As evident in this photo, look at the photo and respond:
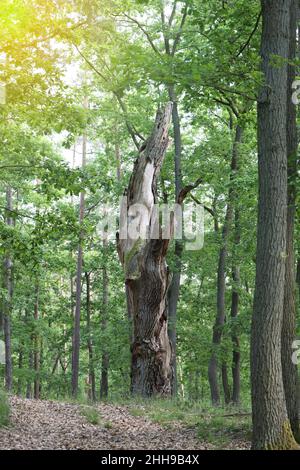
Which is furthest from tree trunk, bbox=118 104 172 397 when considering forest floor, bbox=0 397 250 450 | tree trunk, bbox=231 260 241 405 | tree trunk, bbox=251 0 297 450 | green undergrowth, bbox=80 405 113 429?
tree trunk, bbox=231 260 241 405

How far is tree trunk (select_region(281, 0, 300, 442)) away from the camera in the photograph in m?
8.85

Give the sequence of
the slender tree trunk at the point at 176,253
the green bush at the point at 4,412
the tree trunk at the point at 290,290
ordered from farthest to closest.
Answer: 1. the slender tree trunk at the point at 176,253
2. the green bush at the point at 4,412
3. the tree trunk at the point at 290,290

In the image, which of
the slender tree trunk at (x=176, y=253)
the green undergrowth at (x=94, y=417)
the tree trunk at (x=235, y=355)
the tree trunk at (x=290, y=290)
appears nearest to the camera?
the tree trunk at (x=290, y=290)

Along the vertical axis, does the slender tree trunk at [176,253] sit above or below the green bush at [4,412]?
above

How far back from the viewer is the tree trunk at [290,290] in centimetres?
885

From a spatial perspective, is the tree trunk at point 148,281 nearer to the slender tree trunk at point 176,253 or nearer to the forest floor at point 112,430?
the forest floor at point 112,430

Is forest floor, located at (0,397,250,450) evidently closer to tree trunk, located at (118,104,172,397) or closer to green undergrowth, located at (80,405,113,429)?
green undergrowth, located at (80,405,113,429)

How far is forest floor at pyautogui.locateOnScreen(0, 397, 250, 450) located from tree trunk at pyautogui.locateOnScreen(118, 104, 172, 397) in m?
1.98

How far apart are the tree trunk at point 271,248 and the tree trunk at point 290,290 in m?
1.04

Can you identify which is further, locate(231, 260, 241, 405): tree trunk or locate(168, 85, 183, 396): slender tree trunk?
locate(231, 260, 241, 405): tree trunk

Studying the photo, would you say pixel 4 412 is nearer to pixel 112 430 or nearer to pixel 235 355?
pixel 112 430

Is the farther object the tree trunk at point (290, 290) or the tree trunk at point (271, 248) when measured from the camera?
the tree trunk at point (290, 290)

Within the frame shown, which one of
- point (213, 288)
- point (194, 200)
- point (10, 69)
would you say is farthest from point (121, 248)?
point (213, 288)

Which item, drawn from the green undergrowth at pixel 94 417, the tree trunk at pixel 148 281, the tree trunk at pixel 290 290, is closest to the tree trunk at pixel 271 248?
the tree trunk at pixel 290 290
